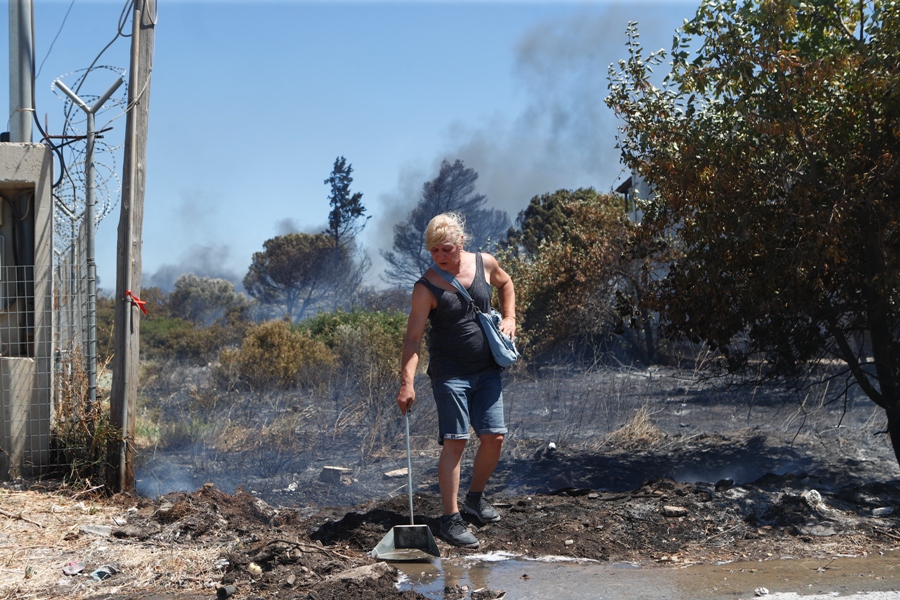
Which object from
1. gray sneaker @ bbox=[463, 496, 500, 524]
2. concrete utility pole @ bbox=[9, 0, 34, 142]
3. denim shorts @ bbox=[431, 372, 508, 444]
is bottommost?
gray sneaker @ bbox=[463, 496, 500, 524]

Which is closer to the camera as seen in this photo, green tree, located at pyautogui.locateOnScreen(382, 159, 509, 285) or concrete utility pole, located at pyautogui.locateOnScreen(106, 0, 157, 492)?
concrete utility pole, located at pyautogui.locateOnScreen(106, 0, 157, 492)

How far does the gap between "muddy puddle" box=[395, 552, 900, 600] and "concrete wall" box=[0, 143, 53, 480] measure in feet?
10.9

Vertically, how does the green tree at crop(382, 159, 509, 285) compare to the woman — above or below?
above

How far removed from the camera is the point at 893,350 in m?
6.44

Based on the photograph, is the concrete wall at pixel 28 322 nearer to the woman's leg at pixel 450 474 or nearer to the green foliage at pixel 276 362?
the woman's leg at pixel 450 474

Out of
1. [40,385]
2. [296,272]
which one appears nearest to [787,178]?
[40,385]

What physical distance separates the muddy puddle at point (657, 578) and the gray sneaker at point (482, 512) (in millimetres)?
449

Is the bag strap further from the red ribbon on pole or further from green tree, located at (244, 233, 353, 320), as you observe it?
green tree, located at (244, 233, 353, 320)

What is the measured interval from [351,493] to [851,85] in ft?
15.8

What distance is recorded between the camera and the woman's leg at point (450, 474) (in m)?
4.84

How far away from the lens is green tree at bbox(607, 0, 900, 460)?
566 centimetres

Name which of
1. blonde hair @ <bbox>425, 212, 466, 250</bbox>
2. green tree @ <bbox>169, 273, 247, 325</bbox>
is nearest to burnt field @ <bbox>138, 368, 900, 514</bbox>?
blonde hair @ <bbox>425, 212, 466, 250</bbox>

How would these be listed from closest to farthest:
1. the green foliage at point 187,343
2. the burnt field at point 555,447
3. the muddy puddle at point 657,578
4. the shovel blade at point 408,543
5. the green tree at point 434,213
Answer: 1. the muddy puddle at point 657,578
2. the shovel blade at point 408,543
3. the burnt field at point 555,447
4. the green foliage at point 187,343
5. the green tree at point 434,213

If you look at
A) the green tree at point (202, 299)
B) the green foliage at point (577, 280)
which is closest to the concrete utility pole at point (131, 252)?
the green foliage at point (577, 280)
